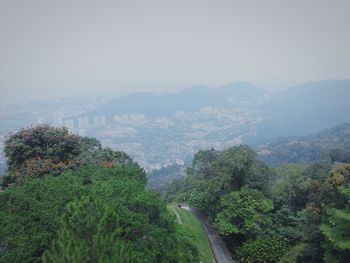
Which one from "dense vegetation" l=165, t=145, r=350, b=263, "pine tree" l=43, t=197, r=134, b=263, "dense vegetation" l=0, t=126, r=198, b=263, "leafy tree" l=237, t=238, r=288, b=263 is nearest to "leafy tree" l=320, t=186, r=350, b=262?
"dense vegetation" l=165, t=145, r=350, b=263

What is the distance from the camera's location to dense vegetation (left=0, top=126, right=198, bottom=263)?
7.70 metres

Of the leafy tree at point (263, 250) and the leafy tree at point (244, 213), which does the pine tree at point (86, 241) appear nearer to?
the leafy tree at point (263, 250)

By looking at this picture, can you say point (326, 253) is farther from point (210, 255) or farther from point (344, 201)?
point (210, 255)

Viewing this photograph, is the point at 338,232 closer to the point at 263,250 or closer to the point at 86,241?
the point at 263,250

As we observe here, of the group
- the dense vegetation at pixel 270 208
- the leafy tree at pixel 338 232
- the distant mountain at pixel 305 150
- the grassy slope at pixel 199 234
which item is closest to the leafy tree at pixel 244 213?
the dense vegetation at pixel 270 208

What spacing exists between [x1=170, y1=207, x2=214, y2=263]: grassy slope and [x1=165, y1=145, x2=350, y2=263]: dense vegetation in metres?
1.26

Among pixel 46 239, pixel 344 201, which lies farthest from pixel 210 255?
pixel 46 239

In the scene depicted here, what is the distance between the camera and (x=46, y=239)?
381 inches

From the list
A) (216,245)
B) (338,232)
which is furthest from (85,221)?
(216,245)

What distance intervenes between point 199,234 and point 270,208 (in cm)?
519

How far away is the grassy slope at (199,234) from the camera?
70.2 feet

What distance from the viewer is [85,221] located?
789cm

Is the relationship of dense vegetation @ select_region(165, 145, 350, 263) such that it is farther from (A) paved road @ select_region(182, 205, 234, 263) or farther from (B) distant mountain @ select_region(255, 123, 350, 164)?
(B) distant mountain @ select_region(255, 123, 350, 164)

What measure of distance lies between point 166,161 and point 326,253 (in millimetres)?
150952
